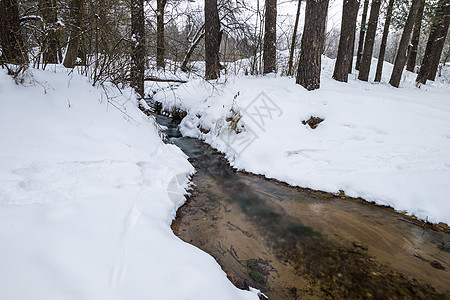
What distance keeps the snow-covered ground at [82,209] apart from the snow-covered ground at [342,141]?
1897 millimetres

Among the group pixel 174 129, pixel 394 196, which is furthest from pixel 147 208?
pixel 174 129

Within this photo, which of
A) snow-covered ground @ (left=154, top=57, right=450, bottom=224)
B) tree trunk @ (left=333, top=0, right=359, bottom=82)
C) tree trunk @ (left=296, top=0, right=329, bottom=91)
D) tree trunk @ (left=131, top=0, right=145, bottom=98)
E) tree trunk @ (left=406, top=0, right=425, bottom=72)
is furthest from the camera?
tree trunk @ (left=406, top=0, right=425, bottom=72)

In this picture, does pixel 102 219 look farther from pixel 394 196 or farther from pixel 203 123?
pixel 203 123

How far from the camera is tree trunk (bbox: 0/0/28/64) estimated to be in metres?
3.17

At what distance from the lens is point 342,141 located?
411cm

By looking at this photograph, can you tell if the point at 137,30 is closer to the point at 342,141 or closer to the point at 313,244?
the point at 342,141

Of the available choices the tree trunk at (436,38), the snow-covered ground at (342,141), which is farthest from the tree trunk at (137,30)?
the tree trunk at (436,38)

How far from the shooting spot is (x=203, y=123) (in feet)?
20.2

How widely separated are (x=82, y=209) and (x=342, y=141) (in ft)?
13.3

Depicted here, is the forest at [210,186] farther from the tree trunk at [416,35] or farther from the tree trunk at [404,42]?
the tree trunk at [416,35]

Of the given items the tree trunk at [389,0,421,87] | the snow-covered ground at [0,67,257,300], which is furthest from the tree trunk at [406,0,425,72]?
the snow-covered ground at [0,67,257,300]

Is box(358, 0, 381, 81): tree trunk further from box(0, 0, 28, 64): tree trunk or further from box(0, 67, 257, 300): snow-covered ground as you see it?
box(0, 0, 28, 64): tree trunk

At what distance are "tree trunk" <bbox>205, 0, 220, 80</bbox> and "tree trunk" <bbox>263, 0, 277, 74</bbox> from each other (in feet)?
5.94

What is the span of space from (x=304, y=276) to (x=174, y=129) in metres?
5.56
